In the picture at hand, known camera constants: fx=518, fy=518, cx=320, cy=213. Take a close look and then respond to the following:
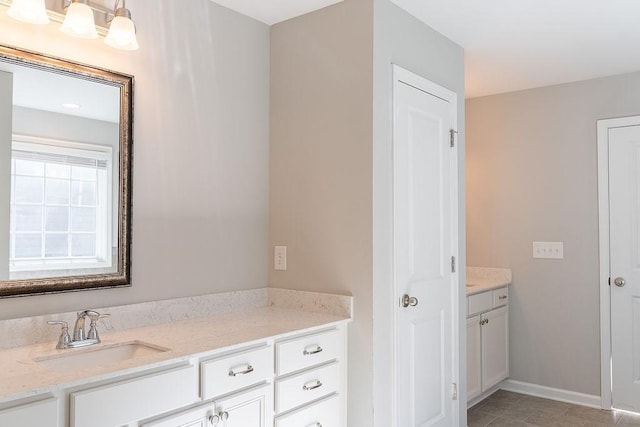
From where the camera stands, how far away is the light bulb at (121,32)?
6.64 ft

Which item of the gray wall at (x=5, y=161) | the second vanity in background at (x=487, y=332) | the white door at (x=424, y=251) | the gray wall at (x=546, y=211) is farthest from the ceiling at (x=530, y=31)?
the second vanity in background at (x=487, y=332)

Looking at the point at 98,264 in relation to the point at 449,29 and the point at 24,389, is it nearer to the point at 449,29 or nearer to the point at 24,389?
the point at 24,389

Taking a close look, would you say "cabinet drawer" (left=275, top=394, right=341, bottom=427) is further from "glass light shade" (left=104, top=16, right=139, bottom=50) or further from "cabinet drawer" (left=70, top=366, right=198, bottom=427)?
"glass light shade" (left=104, top=16, right=139, bottom=50)

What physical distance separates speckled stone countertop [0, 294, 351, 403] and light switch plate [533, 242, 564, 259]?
228cm

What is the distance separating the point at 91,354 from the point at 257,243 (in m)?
1.10

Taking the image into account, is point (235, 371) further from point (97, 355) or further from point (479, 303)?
point (479, 303)

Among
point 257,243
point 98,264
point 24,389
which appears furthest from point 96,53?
point 24,389

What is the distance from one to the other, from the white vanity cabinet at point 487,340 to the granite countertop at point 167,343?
1565 millimetres

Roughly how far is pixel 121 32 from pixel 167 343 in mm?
1216

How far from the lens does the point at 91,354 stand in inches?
74.7

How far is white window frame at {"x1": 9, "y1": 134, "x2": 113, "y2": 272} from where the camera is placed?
6.35ft

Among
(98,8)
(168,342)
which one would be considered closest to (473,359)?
(168,342)

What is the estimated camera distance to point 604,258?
150 inches

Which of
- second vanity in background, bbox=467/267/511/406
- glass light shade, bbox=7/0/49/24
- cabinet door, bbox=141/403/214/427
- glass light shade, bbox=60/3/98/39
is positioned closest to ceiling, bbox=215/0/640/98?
glass light shade, bbox=60/3/98/39
